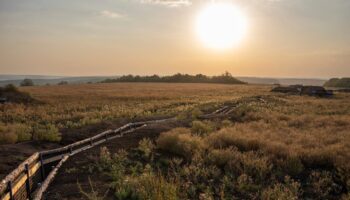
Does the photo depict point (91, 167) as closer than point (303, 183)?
No

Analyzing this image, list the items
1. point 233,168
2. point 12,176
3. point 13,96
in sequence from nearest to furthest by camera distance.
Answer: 1. point 12,176
2. point 233,168
3. point 13,96

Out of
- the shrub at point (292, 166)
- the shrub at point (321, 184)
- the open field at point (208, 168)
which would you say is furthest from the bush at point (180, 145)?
the shrub at point (321, 184)

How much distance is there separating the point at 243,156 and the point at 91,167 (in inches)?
192

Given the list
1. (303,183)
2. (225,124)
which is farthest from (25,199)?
(225,124)

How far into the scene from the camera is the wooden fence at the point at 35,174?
26.0 feet

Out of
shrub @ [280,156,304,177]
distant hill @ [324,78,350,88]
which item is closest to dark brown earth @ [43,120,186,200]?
shrub @ [280,156,304,177]

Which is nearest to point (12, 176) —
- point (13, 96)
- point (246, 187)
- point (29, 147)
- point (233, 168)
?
point (29, 147)

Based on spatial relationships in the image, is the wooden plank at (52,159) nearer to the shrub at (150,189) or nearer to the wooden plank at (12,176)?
the wooden plank at (12,176)

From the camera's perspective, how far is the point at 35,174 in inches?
400

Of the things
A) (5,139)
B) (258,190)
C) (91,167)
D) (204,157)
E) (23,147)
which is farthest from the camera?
(5,139)

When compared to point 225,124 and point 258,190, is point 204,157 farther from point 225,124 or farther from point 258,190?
point 225,124

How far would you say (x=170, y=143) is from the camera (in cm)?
1379

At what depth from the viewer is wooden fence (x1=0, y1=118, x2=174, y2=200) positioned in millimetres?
7918

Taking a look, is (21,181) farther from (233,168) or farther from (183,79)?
(183,79)
